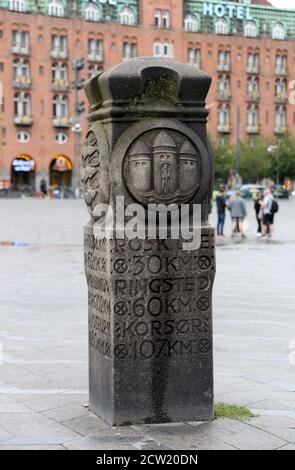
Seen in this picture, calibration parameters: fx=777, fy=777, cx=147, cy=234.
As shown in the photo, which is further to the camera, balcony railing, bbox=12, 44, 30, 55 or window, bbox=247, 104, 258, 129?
window, bbox=247, 104, 258, 129

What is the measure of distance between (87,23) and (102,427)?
7179 cm

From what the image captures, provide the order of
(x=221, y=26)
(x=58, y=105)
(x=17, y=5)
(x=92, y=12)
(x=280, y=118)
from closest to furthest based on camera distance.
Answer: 1. (x=17, y=5)
2. (x=58, y=105)
3. (x=92, y=12)
4. (x=221, y=26)
5. (x=280, y=118)

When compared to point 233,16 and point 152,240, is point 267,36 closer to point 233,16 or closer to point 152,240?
point 233,16

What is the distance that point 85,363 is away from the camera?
6977 millimetres

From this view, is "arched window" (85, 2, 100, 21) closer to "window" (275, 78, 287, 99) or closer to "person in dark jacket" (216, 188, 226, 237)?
"window" (275, 78, 287, 99)

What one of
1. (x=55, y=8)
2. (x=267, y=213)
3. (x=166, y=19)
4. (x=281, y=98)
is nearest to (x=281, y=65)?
(x=281, y=98)

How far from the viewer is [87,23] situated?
73312 mm

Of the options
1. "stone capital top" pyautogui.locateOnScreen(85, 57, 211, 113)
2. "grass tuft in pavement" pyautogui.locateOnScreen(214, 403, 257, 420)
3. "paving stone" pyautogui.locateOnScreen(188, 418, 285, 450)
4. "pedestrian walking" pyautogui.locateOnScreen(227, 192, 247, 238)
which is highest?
"stone capital top" pyautogui.locateOnScreen(85, 57, 211, 113)

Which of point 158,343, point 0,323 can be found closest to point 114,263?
point 158,343

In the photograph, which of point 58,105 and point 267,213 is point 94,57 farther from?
point 267,213

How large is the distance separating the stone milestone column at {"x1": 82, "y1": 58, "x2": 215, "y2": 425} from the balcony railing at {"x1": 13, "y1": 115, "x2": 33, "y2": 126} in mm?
67695

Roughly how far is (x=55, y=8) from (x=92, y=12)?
3.66m

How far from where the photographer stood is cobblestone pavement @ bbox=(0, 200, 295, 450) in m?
4.72

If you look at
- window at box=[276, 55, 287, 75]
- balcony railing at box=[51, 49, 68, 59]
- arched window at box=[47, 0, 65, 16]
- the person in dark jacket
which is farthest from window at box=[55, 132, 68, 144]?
the person in dark jacket
